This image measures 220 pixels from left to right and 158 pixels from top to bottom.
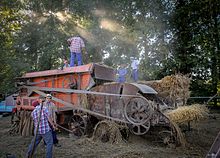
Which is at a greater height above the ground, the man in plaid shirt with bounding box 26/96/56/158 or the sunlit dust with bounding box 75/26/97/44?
the sunlit dust with bounding box 75/26/97/44

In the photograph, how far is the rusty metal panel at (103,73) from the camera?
934 cm

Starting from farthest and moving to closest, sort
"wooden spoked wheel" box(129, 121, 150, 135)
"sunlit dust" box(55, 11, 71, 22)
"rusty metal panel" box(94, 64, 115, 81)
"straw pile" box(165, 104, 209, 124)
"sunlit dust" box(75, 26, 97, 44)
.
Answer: "sunlit dust" box(55, 11, 71, 22) → "sunlit dust" box(75, 26, 97, 44) → "rusty metal panel" box(94, 64, 115, 81) → "wooden spoked wheel" box(129, 121, 150, 135) → "straw pile" box(165, 104, 209, 124)

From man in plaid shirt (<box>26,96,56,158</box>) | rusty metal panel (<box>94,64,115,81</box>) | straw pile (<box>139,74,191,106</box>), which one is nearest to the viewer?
man in plaid shirt (<box>26,96,56,158</box>)

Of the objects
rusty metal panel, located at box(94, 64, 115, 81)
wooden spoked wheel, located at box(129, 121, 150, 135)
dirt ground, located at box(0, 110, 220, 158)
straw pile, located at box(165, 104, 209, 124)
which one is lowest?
dirt ground, located at box(0, 110, 220, 158)

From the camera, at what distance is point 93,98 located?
9102mm

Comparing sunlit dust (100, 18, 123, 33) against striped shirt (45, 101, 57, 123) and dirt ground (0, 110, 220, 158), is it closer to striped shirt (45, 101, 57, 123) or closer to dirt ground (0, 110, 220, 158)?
dirt ground (0, 110, 220, 158)

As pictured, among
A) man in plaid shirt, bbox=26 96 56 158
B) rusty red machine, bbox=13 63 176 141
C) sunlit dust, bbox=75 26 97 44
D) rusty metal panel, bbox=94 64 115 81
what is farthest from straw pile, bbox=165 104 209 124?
sunlit dust, bbox=75 26 97 44

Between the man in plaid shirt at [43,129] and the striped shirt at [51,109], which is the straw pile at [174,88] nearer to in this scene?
the striped shirt at [51,109]

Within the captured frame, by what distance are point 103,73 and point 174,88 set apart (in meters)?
2.91

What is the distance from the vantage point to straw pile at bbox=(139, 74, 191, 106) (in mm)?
8797

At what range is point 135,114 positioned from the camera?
785 cm

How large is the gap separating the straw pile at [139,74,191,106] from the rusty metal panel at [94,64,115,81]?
2.08 m

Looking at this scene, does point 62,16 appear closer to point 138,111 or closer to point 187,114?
point 138,111

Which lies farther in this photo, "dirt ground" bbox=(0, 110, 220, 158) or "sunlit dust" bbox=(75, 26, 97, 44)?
"sunlit dust" bbox=(75, 26, 97, 44)
